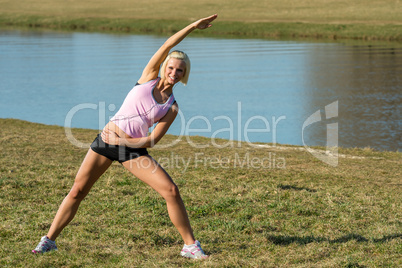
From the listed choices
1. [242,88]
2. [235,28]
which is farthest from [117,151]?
[235,28]

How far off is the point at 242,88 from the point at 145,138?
27564mm

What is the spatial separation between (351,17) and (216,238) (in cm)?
6780

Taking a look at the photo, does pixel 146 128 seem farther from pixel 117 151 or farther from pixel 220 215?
pixel 220 215

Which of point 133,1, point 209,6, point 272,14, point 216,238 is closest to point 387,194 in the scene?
point 216,238

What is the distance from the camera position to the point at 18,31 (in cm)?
7325

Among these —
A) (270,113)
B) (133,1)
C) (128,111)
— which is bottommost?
(270,113)

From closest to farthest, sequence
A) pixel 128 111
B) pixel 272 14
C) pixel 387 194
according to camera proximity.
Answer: pixel 128 111 → pixel 387 194 → pixel 272 14

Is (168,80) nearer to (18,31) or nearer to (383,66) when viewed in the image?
(383,66)

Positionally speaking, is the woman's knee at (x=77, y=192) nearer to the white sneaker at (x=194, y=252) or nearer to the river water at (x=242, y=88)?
the white sneaker at (x=194, y=252)

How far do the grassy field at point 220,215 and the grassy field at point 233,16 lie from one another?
1940 inches

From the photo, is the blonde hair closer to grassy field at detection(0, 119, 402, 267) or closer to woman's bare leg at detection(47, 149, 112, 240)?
woman's bare leg at detection(47, 149, 112, 240)

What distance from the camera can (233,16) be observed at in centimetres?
7712

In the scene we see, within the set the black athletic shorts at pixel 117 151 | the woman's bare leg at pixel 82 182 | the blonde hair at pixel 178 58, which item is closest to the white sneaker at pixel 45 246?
the woman's bare leg at pixel 82 182

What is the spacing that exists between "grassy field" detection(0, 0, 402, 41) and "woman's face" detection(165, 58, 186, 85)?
53.9 m
